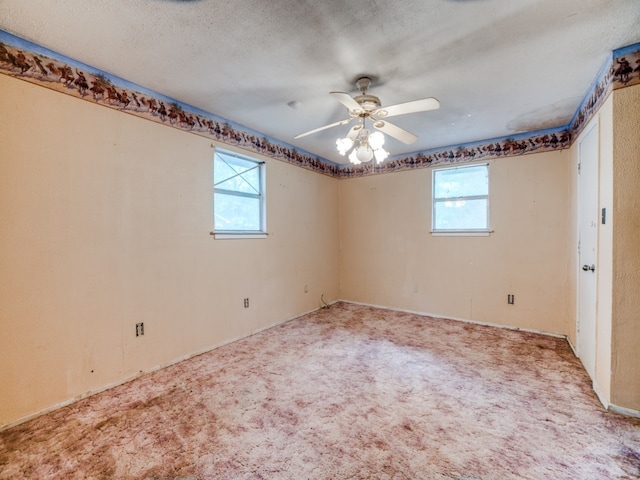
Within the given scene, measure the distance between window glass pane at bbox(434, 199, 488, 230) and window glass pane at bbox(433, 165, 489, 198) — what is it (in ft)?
0.40

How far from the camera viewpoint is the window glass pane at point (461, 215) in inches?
161

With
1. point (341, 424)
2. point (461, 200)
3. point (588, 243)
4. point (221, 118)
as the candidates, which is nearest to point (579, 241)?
point (588, 243)

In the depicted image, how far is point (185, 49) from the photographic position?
2.04 metres

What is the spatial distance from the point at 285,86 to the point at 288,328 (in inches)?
113

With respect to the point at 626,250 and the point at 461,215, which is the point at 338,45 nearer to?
the point at 626,250

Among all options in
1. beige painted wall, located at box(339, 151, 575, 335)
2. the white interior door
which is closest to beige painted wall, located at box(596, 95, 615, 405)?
the white interior door

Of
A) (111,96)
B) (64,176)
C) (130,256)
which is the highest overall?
(111,96)

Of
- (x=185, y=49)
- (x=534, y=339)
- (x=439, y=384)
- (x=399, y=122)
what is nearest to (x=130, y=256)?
(x=185, y=49)

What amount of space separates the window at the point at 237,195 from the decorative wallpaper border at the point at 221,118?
0.22 metres

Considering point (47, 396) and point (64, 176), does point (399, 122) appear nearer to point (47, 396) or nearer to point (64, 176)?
Result: point (64, 176)

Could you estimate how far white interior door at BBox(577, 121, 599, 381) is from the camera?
2.45m

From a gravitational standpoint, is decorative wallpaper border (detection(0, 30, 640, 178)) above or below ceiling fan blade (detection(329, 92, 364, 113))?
above

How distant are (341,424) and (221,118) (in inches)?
125

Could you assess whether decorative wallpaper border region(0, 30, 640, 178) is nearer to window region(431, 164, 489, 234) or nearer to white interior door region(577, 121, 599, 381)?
window region(431, 164, 489, 234)
